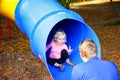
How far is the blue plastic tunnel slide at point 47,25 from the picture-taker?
4.17 metres

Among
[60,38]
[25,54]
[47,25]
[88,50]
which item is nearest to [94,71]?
[88,50]

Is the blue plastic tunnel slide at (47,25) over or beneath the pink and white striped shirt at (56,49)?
over

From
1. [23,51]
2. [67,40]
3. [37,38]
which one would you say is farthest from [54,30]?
[23,51]

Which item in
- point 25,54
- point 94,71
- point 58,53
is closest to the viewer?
point 94,71

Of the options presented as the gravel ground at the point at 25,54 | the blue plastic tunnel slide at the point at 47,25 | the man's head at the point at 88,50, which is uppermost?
the blue plastic tunnel slide at the point at 47,25

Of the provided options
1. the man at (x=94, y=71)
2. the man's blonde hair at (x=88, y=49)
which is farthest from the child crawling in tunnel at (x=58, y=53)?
the man at (x=94, y=71)

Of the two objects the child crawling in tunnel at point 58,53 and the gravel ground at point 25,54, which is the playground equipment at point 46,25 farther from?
the gravel ground at point 25,54

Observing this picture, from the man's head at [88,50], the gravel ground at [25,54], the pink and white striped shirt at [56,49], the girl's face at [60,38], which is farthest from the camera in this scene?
the gravel ground at [25,54]

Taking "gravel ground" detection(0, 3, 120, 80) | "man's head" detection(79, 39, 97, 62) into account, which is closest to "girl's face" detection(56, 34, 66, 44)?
"gravel ground" detection(0, 3, 120, 80)

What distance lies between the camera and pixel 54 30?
519cm

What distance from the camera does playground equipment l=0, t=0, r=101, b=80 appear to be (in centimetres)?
418

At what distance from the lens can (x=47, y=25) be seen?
13.7 feet

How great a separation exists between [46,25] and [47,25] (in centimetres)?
1

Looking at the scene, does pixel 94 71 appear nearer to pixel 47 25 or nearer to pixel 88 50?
pixel 88 50
